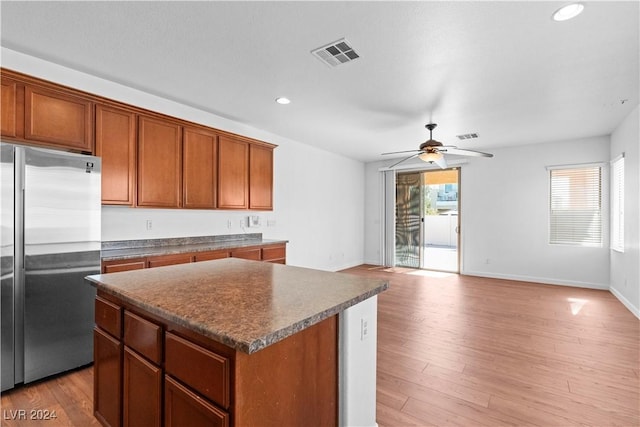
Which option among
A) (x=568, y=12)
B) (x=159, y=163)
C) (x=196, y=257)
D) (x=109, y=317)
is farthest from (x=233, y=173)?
(x=568, y=12)

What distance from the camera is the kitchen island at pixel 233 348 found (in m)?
1.04

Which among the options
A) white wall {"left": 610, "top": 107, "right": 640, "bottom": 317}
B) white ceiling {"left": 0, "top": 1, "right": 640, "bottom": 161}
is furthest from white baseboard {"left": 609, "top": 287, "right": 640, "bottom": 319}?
white ceiling {"left": 0, "top": 1, "right": 640, "bottom": 161}

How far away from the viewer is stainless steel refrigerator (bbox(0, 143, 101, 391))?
87.4 inches

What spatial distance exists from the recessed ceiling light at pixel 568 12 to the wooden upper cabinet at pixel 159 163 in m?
3.53

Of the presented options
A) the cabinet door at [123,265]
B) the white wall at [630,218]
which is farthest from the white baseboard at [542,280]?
the cabinet door at [123,265]

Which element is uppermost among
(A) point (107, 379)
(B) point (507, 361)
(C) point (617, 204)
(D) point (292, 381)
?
(C) point (617, 204)

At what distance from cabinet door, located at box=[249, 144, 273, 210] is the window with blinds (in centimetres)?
505

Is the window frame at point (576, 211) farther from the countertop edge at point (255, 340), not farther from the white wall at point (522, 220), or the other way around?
the countertop edge at point (255, 340)

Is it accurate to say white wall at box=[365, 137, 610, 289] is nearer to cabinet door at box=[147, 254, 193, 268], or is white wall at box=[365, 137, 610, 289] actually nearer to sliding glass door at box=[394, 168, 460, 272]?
sliding glass door at box=[394, 168, 460, 272]

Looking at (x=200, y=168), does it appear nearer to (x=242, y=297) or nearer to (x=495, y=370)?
(x=242, y=297)

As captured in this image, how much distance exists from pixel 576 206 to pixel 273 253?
17.5 ft

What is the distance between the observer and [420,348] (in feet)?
9.69

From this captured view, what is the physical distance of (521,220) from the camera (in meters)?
5.95

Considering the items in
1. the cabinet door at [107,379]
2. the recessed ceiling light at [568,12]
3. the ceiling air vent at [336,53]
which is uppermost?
the ceiling air vent at [336,53]
